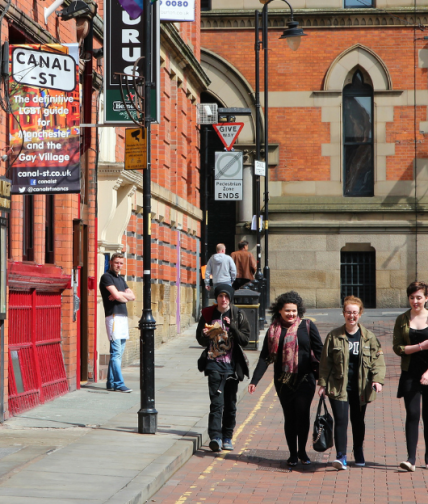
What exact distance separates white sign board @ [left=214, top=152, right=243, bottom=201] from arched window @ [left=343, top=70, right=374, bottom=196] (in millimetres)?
7180

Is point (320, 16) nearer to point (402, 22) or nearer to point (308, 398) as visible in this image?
point (402, 22)

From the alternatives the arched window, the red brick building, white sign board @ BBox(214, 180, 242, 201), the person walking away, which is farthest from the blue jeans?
the arched window

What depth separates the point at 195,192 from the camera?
28.0 metres

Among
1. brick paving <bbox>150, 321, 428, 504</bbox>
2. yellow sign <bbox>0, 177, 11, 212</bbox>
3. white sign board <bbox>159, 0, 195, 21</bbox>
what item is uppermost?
white sign board <bbox>159, 0, 195, 21</bbox>

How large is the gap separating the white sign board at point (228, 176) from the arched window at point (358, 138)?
7180 mm

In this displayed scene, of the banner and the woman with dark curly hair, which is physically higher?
the banner

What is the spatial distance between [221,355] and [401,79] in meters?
23.3

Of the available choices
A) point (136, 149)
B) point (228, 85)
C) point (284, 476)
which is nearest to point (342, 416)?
point (284, 476)

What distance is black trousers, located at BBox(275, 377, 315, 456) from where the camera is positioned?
9039mm

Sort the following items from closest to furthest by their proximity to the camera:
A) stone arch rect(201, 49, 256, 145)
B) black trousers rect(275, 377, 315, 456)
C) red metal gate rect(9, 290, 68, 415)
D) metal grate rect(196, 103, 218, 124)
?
black trousers rect(275, 377, 315, 456) → red metal gate rect(9, 290, 68, 415) → metal grate rect(196, 103, 218, 124) → stone arch rect(201, 49, 256, 145)

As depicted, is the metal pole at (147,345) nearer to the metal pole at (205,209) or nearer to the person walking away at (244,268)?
the person walking away at (244,268)

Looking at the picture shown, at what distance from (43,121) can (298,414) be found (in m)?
4.73

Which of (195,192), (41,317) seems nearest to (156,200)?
(195,192)

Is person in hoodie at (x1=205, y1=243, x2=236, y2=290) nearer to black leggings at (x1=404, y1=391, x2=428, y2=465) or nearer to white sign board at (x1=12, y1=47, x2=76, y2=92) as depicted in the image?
white sign board at (x1=12, y1=47, x2=76, y2=92)
